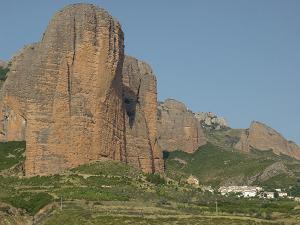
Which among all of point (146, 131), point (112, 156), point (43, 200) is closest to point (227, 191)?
point (146, 131)

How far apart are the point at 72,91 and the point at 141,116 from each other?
2129cm

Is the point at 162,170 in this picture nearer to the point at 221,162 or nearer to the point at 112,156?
the point at 112,156

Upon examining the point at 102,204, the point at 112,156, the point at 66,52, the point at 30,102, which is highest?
Answer: the point at 66,52

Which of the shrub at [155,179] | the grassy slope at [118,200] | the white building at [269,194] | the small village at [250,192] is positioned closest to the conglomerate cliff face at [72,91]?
the grassy slope at [118,200]

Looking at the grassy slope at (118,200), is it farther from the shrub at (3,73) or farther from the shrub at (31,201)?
the shrub at (3,73)

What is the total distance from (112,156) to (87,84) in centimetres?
1069

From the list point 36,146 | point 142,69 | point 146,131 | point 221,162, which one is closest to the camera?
point 36,146

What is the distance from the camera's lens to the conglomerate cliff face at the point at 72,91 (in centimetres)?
9481

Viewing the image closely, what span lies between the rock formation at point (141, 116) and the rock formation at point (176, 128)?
31887 mm

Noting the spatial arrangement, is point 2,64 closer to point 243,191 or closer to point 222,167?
point 222,167

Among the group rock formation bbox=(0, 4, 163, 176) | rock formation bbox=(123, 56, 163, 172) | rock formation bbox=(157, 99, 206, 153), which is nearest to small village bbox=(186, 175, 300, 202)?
rock formation bbox=(123, 56, 163, 172)

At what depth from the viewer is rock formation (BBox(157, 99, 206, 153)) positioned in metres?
159

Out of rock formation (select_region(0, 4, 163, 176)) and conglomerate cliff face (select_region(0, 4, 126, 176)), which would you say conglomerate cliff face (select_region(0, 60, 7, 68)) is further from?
conglomerate cliff face (select_region(0, 4, 126, 176))

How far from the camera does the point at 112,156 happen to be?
100125mm
